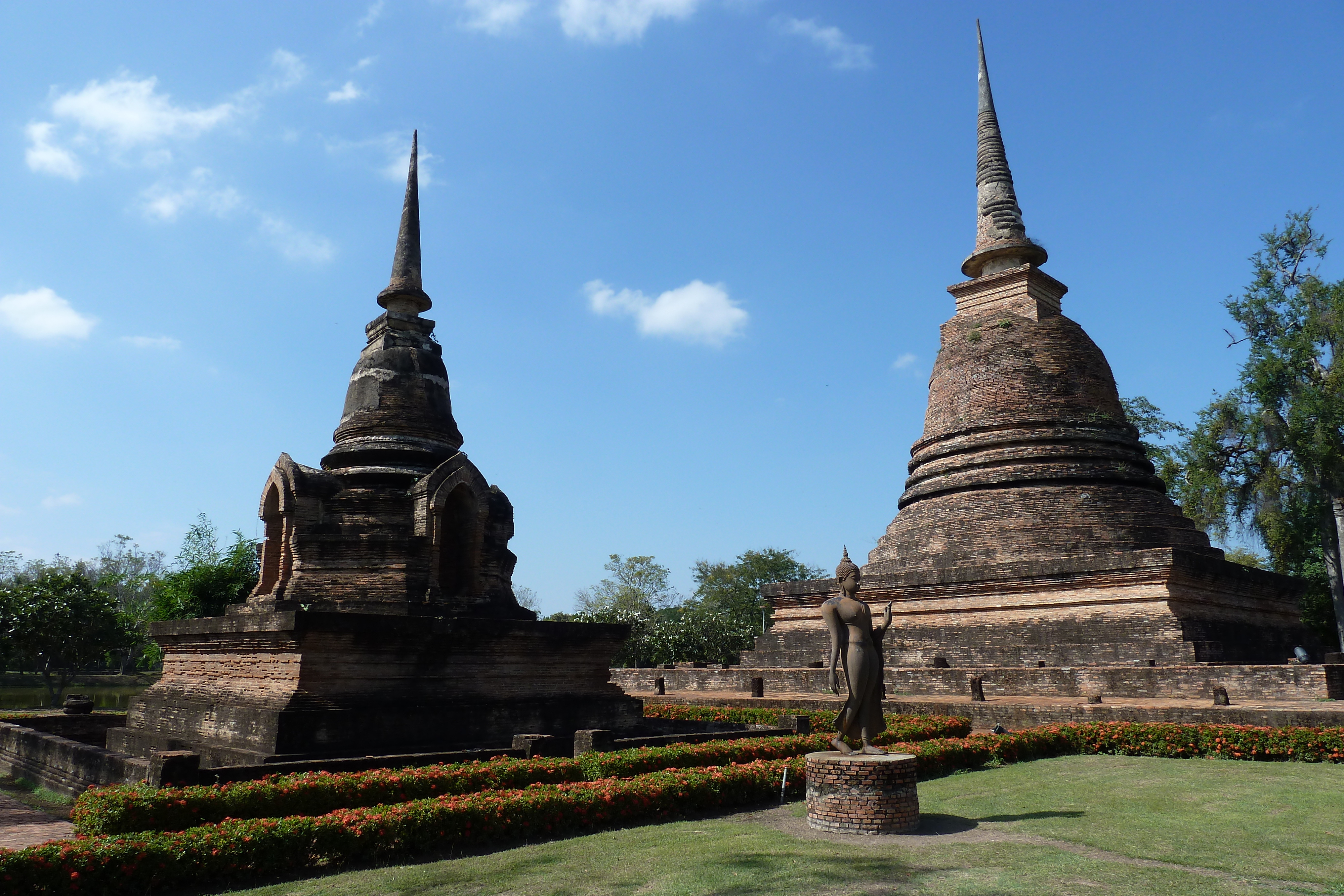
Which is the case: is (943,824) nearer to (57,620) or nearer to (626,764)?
(626,764)

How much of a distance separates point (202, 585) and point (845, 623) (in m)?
30.5

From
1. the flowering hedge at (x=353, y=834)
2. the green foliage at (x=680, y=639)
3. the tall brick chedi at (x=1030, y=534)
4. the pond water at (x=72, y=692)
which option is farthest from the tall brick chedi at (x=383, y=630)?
the pond water at (x=72, y=692)

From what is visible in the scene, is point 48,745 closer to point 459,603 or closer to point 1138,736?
point 459,603

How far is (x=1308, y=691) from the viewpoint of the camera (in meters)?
14.7

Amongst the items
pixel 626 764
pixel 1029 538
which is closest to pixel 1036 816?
pixel 626 764

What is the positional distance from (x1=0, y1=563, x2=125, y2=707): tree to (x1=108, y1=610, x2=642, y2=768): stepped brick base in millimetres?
21297

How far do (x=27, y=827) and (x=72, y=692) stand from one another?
145 ft

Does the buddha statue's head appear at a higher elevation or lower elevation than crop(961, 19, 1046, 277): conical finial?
lower

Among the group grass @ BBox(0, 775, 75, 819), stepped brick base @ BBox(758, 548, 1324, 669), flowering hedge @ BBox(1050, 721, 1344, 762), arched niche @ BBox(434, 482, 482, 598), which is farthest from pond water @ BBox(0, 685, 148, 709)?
flowering hedge @ BBox(1050, 721, 1344, 762)

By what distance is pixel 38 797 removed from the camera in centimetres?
1125

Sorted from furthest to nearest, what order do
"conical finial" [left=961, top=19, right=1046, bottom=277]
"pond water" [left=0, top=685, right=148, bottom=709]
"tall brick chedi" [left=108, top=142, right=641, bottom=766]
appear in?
"pond water" [left=0, top=685, right=148, bottom=709], "conical finial" [left=961, top=19, right=1046, bottom=277], "tall brick chedi" [left=108, top=142, right=641, bottom=766]

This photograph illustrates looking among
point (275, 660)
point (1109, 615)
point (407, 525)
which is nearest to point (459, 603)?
point (407, 525)

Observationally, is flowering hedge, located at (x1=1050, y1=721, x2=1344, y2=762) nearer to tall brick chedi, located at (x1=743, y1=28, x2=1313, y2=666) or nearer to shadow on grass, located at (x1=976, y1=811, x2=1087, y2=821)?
shadow on grass, located at (x1=976, y1=811, x2=1087, y2=821)

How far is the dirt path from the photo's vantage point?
8.45 meters
